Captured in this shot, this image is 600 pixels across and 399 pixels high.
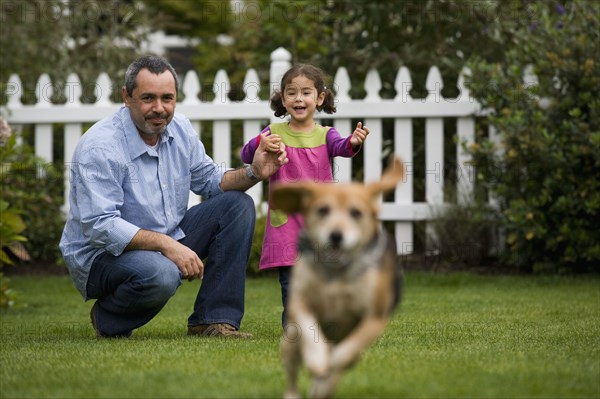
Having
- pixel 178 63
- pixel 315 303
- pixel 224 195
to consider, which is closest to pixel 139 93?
pixel 224 195

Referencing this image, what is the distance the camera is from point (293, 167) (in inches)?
198

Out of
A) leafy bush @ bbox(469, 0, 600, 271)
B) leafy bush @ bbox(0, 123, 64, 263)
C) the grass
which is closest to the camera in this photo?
the grass

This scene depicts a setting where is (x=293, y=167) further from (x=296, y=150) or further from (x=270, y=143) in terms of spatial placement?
(x=270, y=143)

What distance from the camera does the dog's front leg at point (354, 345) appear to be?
9.23ft

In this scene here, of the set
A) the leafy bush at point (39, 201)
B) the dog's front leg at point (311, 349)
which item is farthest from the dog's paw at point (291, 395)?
the leafy bush at point (39, 201)

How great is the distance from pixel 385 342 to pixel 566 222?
3.13 m

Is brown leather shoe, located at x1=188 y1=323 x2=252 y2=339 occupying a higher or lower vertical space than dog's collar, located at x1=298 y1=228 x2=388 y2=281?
lower

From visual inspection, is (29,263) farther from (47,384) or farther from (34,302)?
(47,384)

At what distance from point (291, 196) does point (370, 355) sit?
1321 millimetres

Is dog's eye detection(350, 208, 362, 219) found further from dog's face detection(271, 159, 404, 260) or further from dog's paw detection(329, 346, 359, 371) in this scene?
dog's paw detection(329, 346, 359, 371)

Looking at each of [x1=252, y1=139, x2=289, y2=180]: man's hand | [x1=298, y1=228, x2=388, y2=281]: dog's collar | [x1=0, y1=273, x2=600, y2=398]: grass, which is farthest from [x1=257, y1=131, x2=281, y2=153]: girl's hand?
[x1=298, y1=228, x2=388, y2=281]: dog's collar

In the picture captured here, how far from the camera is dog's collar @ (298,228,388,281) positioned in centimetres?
296

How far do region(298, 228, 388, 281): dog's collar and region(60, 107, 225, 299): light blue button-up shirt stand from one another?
74.0 inches

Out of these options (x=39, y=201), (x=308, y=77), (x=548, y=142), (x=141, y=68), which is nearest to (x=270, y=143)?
(x=308, y=77)
